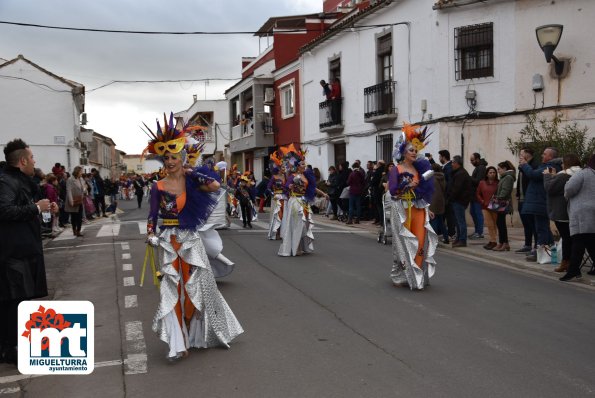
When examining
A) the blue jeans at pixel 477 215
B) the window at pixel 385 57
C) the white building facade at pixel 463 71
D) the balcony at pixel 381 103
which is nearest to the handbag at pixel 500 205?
the blue jeans at pixel 477 215

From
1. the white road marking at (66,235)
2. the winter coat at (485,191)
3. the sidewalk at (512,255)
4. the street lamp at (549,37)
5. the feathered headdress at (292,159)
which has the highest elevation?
the street lamp at (549,37)

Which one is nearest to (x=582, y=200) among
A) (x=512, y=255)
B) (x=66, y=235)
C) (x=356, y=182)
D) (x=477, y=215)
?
(x=512, y=255)

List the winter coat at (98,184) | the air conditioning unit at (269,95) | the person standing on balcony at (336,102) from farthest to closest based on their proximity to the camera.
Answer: the air conditioning unit at (269,95), the person standing on balcony at (336,102), the winter coat at (98,184)

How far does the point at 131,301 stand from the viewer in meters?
8.57

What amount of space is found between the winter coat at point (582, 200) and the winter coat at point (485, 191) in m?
3.93

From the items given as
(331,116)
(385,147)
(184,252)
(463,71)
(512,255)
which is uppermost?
(463,71)

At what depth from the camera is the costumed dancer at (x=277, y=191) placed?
1419 cm

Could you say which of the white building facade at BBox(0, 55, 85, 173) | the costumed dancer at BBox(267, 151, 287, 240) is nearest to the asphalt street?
the costumed dancer at BBox(267, 151, 287, 240)

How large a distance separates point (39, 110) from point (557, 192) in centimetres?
3828

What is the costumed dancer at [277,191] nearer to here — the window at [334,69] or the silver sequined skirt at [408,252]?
the silver sequined skirt at [408,252]

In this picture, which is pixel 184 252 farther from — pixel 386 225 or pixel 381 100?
pixel 381 100

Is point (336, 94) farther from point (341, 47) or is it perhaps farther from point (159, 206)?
point (159, 206)

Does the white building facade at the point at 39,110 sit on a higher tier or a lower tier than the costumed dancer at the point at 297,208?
higher

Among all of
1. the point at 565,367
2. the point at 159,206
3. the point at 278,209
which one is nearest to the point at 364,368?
the point at 565,367
